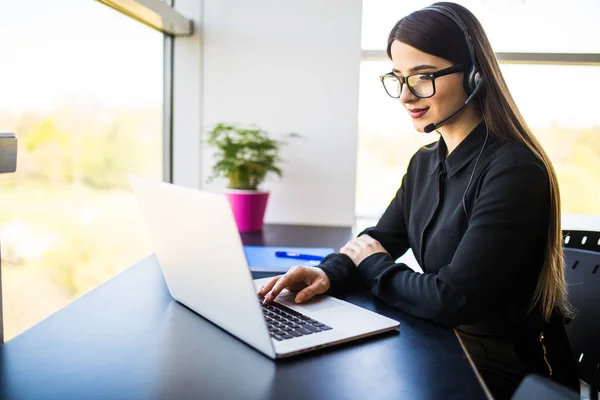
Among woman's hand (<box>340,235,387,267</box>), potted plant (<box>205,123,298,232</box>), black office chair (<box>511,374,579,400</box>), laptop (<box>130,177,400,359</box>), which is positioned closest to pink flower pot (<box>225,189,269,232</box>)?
potted plant (<box>205,123,298,232</box>)

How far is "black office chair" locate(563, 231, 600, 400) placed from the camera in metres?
1.23

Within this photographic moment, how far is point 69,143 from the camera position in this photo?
1.68 meters

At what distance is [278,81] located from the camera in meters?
2.33

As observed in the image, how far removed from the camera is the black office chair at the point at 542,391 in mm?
579

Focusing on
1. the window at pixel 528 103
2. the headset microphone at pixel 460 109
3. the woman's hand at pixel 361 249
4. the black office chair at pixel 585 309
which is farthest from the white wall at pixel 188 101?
the black office chair at pixel 585 309

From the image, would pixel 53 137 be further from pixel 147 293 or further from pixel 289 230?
pixel 289 230

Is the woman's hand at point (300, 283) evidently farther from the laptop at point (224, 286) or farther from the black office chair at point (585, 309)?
the black office chair at point (585, 309)

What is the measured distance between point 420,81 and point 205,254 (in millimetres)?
677

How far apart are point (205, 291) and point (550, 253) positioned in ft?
2.26

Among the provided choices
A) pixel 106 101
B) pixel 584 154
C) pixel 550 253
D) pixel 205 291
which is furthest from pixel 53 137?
pixel 584 154

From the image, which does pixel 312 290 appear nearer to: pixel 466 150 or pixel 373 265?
pixel 373 265

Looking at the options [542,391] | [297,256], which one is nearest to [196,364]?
[542,391]

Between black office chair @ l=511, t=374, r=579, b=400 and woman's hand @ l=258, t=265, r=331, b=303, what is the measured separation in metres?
0.54

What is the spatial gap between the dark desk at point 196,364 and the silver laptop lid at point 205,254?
4 centimetres
